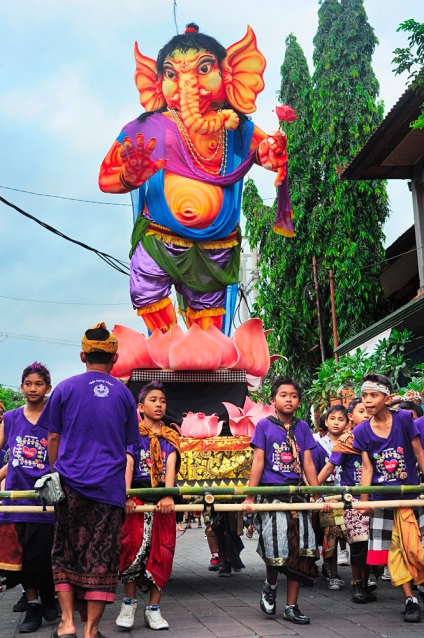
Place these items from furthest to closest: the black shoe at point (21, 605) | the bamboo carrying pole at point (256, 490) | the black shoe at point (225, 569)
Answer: the black shoe at point (225, 569) → the black shoe at point (21, 605) → the bamboo carrying pole at point (256, 490)

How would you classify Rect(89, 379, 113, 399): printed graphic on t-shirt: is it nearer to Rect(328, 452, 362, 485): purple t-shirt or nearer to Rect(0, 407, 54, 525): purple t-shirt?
Rect(0, 407, 54, 525): purple t-shirt

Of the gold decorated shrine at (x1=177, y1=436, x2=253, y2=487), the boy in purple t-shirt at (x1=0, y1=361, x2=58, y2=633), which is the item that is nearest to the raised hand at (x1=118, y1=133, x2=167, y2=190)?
the gold decorated shrine at (x1=177, y1=436, x2=253, y2=487)

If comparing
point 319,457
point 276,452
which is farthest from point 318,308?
point 276,452

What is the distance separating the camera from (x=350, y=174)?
1881 centimetres

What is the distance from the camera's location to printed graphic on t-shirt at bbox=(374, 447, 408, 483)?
569cm

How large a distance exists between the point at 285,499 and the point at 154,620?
115 cm

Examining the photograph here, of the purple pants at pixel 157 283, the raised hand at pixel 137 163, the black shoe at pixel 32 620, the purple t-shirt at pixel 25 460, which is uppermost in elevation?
the raised hand at pixel 137 163

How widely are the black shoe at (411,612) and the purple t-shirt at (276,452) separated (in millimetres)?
1035

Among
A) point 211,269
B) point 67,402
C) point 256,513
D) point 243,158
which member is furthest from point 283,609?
point 243,158

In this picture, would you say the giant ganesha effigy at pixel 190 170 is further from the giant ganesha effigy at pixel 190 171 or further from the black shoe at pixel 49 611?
the black shoe at pixel 49 611

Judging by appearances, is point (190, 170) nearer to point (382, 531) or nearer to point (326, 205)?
point (382, 531)

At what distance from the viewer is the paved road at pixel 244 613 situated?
4.94 meters

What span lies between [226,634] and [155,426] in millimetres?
1507

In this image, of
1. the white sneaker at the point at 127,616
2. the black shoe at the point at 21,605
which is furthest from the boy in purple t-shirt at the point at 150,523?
the black shoe at the point at 21,605
